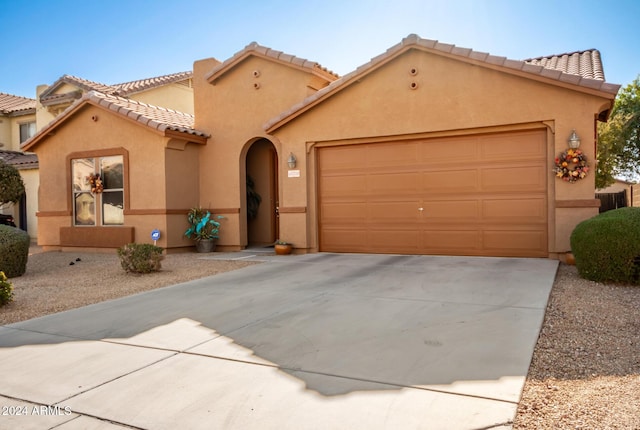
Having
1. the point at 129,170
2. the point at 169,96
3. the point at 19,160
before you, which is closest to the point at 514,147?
the point at 129,170

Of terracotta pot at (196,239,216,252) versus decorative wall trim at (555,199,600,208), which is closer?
decorative wall trim at (555,199,600,208)

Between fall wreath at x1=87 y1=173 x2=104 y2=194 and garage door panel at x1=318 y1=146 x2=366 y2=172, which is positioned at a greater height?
garage door panel at x1=318 y1=146 x2=366 y2=172

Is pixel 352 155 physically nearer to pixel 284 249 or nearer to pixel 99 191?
pixel 284 249

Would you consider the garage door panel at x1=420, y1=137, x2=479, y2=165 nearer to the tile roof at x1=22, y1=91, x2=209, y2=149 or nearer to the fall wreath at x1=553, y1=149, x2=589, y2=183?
the fall wreath at x1=553, y1=149, x2=589, y2=183

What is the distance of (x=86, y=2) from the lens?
13.2 metres

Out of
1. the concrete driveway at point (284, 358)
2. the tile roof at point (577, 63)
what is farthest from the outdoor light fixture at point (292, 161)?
the tile roof at point (577, 63)

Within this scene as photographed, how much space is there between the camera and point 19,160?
21859 mm

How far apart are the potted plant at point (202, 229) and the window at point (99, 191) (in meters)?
2.04

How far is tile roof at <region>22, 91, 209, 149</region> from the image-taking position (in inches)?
502

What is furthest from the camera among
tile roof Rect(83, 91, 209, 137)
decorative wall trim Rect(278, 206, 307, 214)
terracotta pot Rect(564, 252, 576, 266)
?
tile roof Rect(83, 91, 209, 137)

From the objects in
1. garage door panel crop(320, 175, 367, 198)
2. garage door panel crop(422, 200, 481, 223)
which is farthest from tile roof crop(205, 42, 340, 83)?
garage door panel crop(422, 200, 481, 223)

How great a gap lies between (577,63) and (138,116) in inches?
434

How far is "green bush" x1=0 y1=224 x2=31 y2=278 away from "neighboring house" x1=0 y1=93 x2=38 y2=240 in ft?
39.3

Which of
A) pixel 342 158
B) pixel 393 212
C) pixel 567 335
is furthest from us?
pixel 342 158
